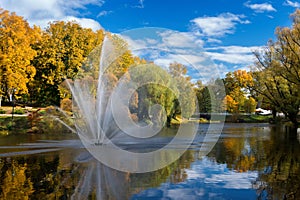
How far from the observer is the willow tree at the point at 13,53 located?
31.1 metres

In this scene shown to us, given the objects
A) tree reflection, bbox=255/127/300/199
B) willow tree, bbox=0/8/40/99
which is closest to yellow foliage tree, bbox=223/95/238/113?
willow tree, bbox=0/8/40/99

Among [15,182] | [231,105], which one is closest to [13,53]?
[15,182]

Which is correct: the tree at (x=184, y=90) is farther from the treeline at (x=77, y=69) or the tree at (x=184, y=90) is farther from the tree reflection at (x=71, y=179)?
the tree reflection at (x=71, y=179)

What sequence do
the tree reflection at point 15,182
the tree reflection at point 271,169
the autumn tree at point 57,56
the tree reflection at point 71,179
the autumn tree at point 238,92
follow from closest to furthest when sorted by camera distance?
the tree reflection at point 15,182 → the tree reflection at point 71,179 → the tree reflection at point 271,169 → the autumn tree at point 57,56 → the autumn tree at point 238,92

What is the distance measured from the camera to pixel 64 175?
32.7 feet

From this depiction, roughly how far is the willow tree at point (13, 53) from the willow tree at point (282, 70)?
24.3 metres

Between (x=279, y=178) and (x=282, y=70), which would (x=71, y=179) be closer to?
(x=279, y=178)

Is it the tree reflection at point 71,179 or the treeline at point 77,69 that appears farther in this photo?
the treeline at point 77,69

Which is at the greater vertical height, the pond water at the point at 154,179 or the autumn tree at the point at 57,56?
the autumn tree at the point at 57,56

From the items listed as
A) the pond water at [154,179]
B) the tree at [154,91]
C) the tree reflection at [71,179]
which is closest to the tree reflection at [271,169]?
the pond water at [154,179]

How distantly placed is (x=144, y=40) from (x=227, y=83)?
65343 millimetres

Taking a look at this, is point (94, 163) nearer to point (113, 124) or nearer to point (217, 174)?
point (217, 174)

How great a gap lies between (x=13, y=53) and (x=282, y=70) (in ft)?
85.2

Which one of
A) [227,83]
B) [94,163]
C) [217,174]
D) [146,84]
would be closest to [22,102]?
[146,84]
